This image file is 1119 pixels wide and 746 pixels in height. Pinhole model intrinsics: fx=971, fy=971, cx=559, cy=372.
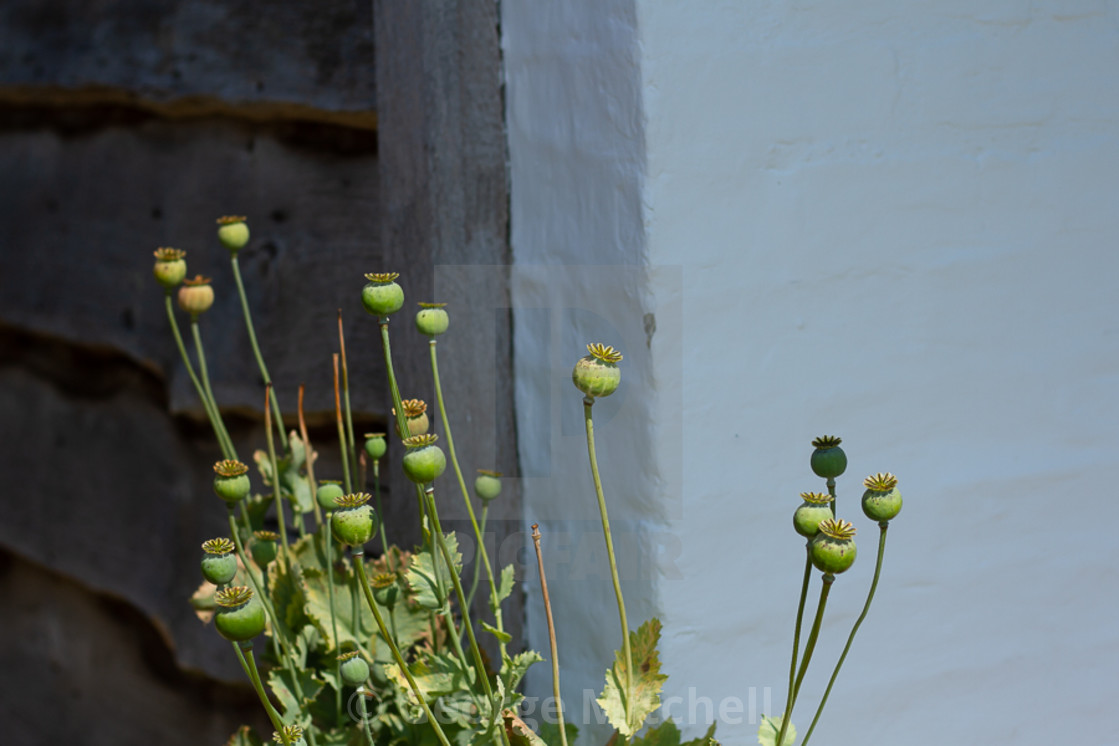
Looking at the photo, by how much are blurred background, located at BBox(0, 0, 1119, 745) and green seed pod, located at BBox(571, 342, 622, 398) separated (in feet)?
0.61

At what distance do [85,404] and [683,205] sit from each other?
1.11m

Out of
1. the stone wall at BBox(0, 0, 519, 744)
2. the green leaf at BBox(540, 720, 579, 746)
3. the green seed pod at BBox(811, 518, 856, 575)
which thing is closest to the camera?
the green seed pod at BBox(811, 518, 856, 575)

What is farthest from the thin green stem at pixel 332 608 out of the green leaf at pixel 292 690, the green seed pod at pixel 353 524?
the green seed pod at pixel 353 524

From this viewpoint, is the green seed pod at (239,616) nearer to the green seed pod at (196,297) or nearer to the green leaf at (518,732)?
the green leaf at (518,732)

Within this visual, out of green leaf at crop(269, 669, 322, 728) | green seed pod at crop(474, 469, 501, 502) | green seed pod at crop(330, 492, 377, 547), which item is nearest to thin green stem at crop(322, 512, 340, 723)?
green leaf at crop(269, 669, 322, 728)

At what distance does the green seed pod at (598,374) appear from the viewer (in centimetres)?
55

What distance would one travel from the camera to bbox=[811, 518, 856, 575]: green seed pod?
1.65ft

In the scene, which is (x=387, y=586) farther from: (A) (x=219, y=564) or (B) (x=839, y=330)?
(B) (x=839, y=330)

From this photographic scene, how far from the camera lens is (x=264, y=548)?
2.61 ft

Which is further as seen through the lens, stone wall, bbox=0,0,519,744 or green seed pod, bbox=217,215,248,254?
stone wall, bbox=0,0,519,744

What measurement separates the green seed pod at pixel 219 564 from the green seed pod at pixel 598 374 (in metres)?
0.23

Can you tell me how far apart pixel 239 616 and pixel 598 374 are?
0.24 m

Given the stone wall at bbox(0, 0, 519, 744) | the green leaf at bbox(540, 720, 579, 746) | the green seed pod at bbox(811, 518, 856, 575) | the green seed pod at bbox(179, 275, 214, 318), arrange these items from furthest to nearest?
the stone wall at bbox(0, 0, 519, 744) → the green seed pod at bbox(179, 275, 214, 318) → the green leaf at bbox(540, 720, 579, 746) → the green seed pod at bbox(811, 518, 856, 575)

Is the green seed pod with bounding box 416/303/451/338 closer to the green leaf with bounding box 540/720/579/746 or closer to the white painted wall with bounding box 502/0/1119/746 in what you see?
the white painted wall with bounding box 502/0/1119/746
